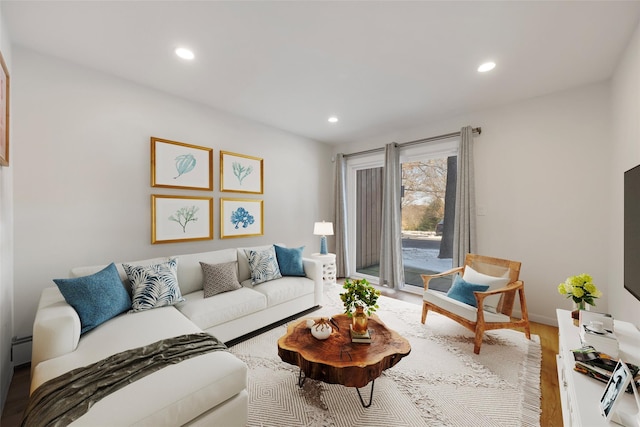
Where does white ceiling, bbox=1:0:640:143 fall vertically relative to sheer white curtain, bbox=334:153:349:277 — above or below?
above

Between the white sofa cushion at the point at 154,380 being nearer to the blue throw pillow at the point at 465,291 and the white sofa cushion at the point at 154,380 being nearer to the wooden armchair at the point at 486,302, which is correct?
the wooden armchair at the point at 486,302

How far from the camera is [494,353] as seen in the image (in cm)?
241

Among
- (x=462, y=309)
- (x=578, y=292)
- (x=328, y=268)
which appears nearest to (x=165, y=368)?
(x=462, y=309)

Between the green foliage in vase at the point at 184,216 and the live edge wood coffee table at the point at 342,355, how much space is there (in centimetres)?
200

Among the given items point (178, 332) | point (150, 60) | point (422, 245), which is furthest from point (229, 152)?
point (422, 245)

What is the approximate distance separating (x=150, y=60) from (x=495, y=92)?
3.72 metres

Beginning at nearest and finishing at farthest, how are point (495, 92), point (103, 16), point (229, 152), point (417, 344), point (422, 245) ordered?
point (103, 16) < point (417, 344) < point (495, 92) < point (229, 152) < point (422, 245)

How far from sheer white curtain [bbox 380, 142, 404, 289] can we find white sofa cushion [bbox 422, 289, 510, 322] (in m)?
1.53

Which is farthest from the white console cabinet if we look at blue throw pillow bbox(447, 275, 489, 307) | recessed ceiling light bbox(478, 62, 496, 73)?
recessed ceiling light bbox(478, 62, 496, 73)

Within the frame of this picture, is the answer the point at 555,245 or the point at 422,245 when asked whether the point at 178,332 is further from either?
the point at 555,245

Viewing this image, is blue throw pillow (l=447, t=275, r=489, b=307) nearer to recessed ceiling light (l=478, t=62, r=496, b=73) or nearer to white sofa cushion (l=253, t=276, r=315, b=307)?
white sofa cushion (l=253, t=276, r=315, b=307)

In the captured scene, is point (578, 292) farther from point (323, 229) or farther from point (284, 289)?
point (323, 229)

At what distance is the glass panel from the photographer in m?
3.98

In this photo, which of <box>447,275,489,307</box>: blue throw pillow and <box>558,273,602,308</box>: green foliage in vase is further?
<box>447,275,489,307</box>: blue throw pillow
